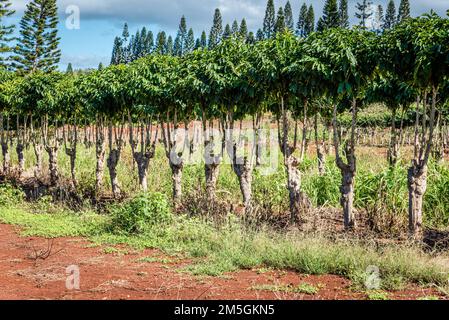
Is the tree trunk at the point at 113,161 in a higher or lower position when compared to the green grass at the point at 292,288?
higher

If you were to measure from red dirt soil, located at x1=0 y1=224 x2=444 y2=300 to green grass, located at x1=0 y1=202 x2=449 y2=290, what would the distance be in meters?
0.20

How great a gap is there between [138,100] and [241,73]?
338 cm

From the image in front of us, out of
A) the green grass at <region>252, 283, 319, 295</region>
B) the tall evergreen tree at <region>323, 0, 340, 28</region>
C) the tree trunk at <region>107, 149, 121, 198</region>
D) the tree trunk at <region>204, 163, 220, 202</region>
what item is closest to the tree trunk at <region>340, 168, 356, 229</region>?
the green grass at <region>252, 283, 319, 295</region>

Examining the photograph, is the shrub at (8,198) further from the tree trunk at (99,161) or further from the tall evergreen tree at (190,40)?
the tall evergreen tree at (190,40)

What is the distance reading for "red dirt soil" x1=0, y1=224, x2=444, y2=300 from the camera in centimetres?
545

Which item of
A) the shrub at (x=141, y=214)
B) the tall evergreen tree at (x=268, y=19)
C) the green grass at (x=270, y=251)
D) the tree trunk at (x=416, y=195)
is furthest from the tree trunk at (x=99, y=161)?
the tall evergreen tree at (x=268, y=19)

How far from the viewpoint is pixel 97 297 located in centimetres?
545

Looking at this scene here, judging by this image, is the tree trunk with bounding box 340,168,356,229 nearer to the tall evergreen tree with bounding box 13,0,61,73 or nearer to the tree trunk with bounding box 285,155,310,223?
the tree trunk with bounding box 285,155,310,223

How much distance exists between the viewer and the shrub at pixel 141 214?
353 inches

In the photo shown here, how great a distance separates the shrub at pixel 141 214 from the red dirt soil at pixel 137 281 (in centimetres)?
120

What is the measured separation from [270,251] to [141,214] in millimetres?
2945
